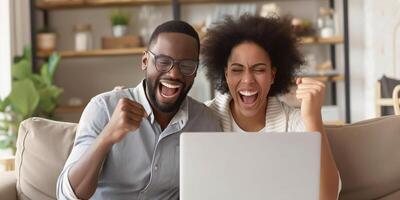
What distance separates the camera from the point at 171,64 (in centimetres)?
127

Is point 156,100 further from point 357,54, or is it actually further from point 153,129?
point 357,54

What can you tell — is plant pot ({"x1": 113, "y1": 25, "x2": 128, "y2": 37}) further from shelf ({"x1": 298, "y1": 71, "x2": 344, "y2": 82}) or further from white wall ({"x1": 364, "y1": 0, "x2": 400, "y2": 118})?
white wall ({"x1": 364, "y1": 0, "x2": 400, "y2": 118})

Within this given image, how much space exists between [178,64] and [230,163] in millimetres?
426

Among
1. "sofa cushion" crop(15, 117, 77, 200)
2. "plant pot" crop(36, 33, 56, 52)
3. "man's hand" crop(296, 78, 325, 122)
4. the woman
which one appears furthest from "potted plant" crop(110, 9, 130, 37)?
"man's hand" crop(296, 78, 325, 122)

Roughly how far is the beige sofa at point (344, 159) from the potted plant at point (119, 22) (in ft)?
7.85

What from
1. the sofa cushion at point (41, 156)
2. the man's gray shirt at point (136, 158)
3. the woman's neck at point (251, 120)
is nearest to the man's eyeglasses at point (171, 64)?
the man's gray shirt at point (136, 158)

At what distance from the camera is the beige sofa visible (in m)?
1.53

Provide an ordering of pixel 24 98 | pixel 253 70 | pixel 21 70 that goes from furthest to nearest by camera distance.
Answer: pixel 21 70, pixel 24 98, pixel 253 70

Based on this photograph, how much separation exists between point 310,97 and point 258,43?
28 centimetres

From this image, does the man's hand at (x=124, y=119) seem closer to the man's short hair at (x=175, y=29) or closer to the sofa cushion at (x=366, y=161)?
the man's short hair at (x=175, y=29)

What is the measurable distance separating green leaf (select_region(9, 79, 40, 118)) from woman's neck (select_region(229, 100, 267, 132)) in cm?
219

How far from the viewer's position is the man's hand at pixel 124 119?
110cm

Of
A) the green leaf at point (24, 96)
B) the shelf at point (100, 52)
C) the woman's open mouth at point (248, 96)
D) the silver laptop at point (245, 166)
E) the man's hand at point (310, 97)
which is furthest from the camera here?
the shelf at point (100, 52)

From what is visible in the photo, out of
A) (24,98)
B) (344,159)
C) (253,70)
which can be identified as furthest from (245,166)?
(24,98)
